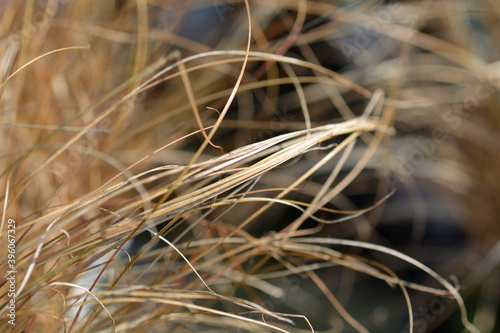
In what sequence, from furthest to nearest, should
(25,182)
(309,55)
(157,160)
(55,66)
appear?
(309,55)
(157,160)
(55,66)
(25,182)

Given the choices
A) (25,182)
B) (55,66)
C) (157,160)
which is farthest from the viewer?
(157,160)

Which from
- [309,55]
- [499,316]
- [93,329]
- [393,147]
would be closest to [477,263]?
[499,316]

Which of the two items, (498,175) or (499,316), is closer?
(499,316)

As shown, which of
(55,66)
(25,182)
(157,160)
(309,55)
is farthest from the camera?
(309,55)

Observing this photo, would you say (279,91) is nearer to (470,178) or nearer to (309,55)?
(309,55)

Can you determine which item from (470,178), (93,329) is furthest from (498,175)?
(93,329)

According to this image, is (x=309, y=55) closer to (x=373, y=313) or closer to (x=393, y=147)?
(x=393, y=147)

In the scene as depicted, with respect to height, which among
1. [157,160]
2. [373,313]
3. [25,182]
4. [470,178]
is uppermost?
[25,182]

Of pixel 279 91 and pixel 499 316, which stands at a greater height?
pixel 279 91

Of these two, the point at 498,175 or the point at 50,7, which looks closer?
the point at 50,7
